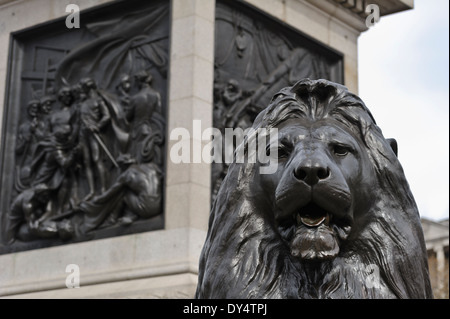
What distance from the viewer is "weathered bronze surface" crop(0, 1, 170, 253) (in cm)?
1291

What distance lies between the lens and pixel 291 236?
9.35 feet

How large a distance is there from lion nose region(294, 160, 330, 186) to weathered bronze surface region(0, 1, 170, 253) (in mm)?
9745

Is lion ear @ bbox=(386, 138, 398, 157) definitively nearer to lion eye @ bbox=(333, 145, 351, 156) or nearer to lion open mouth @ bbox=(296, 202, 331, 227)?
lion eye @ bbox=(333, 145, 351, 156)

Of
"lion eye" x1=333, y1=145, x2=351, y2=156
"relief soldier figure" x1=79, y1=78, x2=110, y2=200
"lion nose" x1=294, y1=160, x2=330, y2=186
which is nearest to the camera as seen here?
"lion nose" x1=294, y1=160, x2=330, y2=186

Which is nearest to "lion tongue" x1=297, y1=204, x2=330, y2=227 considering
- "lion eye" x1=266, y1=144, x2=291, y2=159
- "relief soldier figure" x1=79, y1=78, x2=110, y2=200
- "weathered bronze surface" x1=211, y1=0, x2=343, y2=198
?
"lion eye" x1=266, y1=144, x2=291, y2=159

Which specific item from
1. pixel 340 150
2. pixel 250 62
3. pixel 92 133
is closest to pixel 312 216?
pixel 340 150

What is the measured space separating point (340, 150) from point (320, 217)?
0.25 meters

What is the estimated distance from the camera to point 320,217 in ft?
9.27

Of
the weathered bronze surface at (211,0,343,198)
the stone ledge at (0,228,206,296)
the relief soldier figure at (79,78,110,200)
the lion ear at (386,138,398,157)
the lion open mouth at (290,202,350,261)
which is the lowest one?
the lion open mouth at (290,202,350,261)

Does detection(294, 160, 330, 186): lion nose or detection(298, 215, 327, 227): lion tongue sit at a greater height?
detection(294, 160, 330, 186): lion nose

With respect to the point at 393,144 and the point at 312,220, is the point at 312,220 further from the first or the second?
the point at 393,144

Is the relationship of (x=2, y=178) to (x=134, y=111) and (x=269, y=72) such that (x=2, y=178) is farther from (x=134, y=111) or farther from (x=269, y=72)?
(x=269, y=72)

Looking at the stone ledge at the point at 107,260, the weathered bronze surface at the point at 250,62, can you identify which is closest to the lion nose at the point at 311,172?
the stone ledge at the point at 107,260
